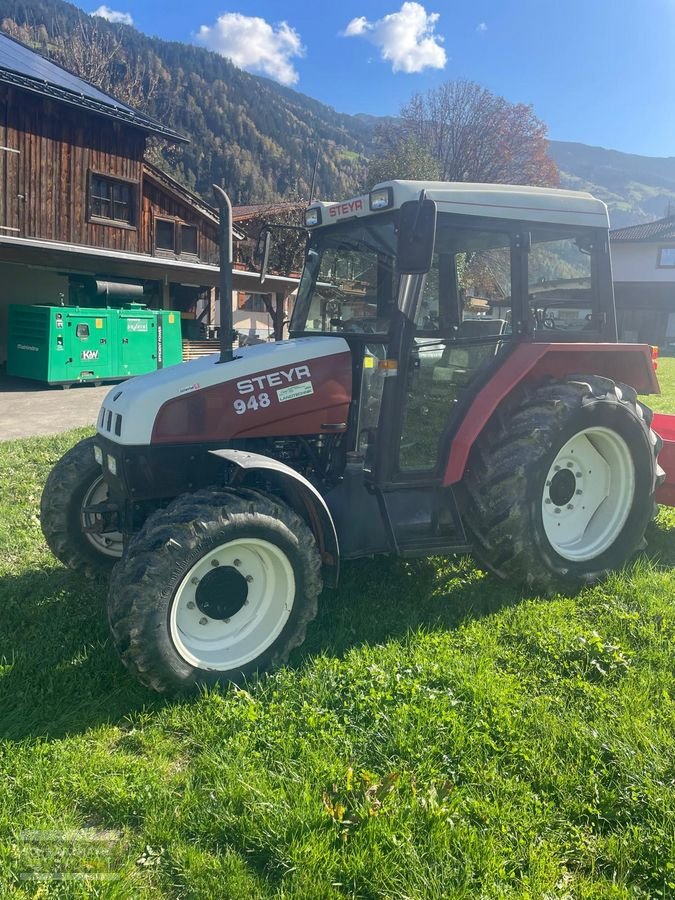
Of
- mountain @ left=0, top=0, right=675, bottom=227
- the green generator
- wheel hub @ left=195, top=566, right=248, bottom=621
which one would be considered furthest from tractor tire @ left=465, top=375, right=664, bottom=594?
mountain @ left=0, top=0, right=675, bottom=227

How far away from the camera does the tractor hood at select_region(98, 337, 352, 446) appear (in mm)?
3205

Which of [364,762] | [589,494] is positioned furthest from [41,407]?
[364,762]

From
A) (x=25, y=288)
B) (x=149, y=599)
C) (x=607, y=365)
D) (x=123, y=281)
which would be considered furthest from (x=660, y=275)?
(x=149, y=599)

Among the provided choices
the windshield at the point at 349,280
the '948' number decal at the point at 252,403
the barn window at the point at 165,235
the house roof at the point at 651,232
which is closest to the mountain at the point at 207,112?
the house roof at the point at 651,232

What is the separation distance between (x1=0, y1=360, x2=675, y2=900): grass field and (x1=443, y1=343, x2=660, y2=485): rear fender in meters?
0.99

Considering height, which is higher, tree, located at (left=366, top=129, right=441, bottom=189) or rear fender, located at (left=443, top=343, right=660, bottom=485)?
tree, located at (left=366, top=129, right=441, bottom=189)

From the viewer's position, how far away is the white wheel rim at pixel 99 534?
3.91 meters

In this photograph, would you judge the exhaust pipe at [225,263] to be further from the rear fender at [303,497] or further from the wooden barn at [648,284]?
the wooden barn at [648,284]

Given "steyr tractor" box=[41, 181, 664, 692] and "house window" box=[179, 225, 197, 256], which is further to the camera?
"house window" box=[179, 225, 197, 256]

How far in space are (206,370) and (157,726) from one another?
167 cm

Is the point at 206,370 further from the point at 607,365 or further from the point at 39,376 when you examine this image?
the point at 39,376

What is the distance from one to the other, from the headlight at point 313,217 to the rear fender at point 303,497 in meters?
1.65

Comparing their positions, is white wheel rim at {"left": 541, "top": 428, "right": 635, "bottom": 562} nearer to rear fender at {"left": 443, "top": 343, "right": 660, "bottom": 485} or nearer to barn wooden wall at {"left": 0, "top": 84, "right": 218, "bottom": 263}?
rear fender at {"left": 443, "top": 343, "right": 660, "bottom": 485}

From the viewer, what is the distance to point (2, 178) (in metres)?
14.8
